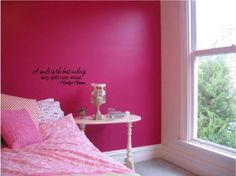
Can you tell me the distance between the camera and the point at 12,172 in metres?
1.49

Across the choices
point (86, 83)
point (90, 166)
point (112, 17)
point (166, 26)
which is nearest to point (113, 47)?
point (112, 17)

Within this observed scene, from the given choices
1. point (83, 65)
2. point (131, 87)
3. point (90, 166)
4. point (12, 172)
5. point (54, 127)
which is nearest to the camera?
point (12, 172)

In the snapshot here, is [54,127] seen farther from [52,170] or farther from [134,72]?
[134,72]

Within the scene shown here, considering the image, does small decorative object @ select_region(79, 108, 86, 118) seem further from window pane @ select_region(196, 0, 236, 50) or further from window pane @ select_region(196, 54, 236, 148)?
window pane @ select_region(196, 0, 236, 50)

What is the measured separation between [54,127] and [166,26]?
201cm

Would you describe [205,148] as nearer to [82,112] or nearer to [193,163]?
[193,163]

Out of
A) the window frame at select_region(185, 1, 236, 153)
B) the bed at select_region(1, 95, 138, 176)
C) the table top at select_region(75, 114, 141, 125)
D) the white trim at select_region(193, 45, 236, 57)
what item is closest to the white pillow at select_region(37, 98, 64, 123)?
the bed at select_region(1, 95, 138, 176)

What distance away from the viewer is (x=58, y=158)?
172 cm

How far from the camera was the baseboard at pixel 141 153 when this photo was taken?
3.27 meters

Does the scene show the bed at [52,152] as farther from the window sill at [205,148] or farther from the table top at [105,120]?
the window sill at [205,148]

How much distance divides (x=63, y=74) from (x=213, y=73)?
1653mm

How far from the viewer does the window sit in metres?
2.64

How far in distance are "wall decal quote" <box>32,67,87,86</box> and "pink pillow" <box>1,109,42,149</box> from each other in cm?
77

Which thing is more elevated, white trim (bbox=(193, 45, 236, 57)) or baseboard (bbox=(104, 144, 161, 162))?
white trim (bbox=(193, 45, 236, 57))
